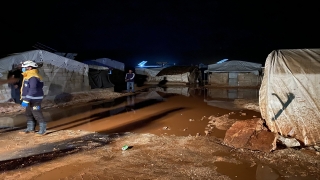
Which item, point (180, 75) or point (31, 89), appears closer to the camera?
point (31, 89)

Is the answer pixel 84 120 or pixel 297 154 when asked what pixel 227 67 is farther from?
pixel 297 154

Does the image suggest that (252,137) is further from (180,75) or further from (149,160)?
(180,75)

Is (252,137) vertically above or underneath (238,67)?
underneath

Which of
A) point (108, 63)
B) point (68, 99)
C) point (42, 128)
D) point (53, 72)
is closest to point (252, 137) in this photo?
point (42, 128)

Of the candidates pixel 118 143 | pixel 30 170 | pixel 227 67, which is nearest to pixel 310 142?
pixel 118 143

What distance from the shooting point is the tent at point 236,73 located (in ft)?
79.6

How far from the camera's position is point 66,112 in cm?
1114

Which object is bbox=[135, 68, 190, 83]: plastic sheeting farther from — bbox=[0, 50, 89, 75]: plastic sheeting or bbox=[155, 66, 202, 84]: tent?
bbox=[0, 50, 89, 75]: plastic sheeting

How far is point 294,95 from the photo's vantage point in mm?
6035

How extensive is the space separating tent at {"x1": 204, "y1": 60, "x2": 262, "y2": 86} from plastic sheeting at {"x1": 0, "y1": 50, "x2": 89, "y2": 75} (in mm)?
14467

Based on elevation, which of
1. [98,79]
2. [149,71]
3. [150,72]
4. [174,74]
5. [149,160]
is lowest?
[149,160]

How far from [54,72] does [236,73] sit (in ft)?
57.8

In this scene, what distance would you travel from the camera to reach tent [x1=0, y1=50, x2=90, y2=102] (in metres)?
12.3

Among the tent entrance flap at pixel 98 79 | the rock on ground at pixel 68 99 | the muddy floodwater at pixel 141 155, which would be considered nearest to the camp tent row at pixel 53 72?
the rock on ground at pixel 68 99
